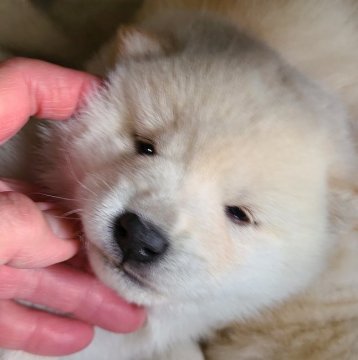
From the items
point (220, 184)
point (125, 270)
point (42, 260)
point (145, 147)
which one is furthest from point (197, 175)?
point (42, 260)

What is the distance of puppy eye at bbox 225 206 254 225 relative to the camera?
150 cm

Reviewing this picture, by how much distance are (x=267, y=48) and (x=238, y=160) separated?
0.46 metres

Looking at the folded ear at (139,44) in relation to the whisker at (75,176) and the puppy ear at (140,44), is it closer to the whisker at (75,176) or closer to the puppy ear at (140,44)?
the puppy ear at (140,44)

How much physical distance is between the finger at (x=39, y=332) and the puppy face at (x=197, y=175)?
0.76ft

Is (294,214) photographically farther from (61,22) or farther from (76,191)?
(61,22)

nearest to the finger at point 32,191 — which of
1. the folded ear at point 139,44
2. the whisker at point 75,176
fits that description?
the whisker at point 75,176

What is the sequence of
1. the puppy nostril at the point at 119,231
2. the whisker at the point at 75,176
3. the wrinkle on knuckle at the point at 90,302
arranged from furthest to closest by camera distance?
the wrinkle on knuckle at the point at 90,302 < the whisker at the point at 75,176 < the puppy nostril at the point at 119,231

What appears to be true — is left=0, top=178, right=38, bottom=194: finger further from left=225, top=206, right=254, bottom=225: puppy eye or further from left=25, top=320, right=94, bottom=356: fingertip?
left=225, top=206, right=254, bottom=225: puppy eye

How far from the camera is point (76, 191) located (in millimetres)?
1570

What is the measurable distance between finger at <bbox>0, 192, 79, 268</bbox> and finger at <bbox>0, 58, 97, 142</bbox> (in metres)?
0.20

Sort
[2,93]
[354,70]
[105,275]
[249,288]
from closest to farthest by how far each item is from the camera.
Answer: [2,93]
[105,275]
[249,288]
[354,70]

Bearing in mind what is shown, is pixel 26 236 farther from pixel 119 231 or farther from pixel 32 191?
pixel 32 191

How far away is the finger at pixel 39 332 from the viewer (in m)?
1.58

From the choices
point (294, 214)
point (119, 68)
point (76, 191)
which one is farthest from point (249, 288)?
point (119, 68)
